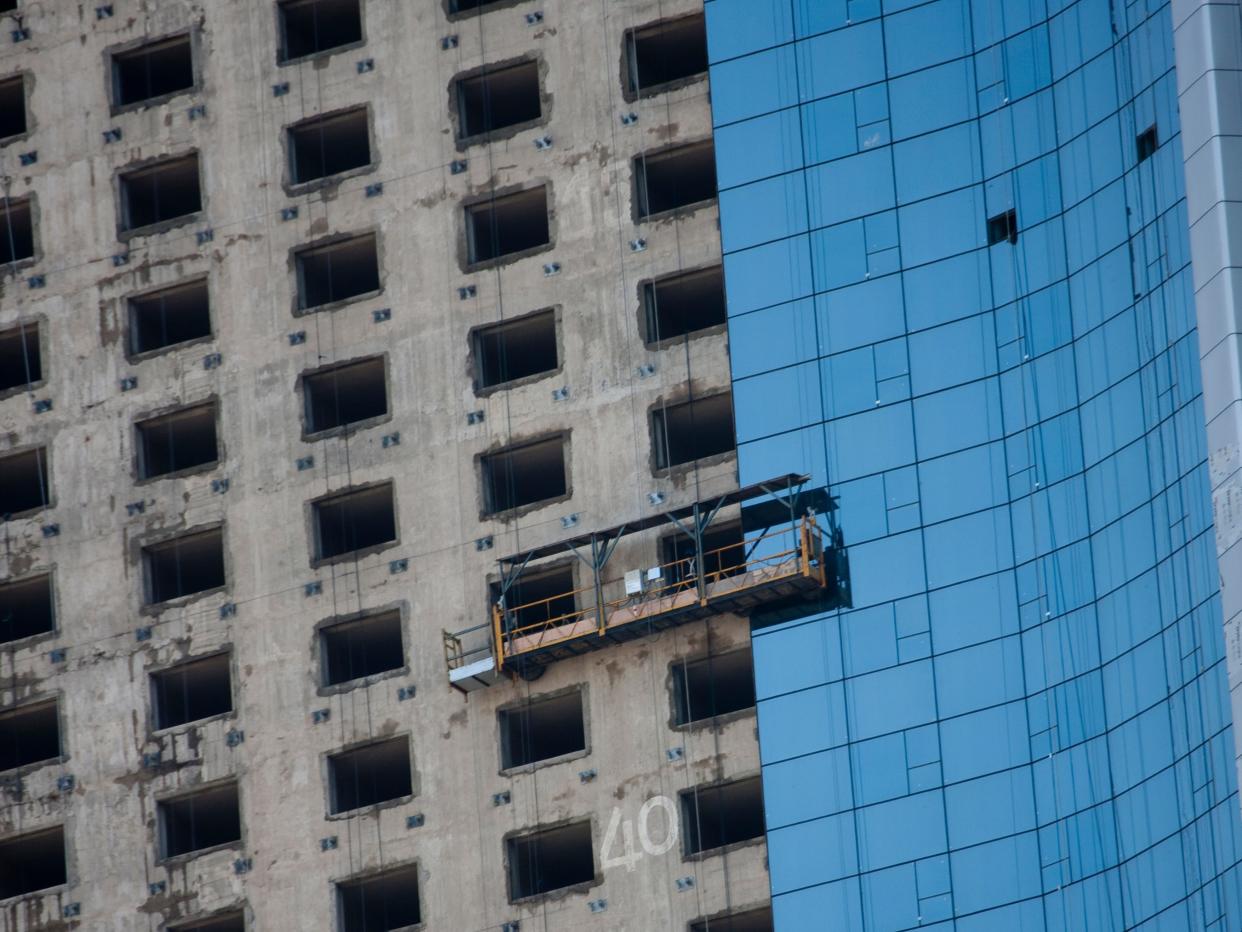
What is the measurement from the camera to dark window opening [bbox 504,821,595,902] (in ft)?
276

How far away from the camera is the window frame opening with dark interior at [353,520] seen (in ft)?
290

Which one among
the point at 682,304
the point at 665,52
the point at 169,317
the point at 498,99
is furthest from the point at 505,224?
the point at 169,317

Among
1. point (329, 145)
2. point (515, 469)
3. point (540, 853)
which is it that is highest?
point (329, 145)

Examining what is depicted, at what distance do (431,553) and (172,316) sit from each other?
10105 millimetres

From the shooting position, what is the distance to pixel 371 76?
9162 cm

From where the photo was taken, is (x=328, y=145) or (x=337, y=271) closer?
(x=337, y=271)

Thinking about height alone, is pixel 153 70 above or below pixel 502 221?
above

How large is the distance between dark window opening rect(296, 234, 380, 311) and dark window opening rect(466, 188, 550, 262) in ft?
8.21

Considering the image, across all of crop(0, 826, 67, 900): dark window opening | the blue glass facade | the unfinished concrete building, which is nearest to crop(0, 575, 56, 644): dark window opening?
the unfinished concrete building

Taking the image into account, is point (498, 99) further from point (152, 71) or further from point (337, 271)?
point (152, 71)

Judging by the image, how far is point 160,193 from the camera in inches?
3701

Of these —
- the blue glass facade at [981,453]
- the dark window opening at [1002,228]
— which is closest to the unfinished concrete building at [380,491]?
the blue glass facade at [981,453]

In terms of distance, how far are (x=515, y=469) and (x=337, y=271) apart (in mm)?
7392

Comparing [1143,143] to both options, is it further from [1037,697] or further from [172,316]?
[172,316]
